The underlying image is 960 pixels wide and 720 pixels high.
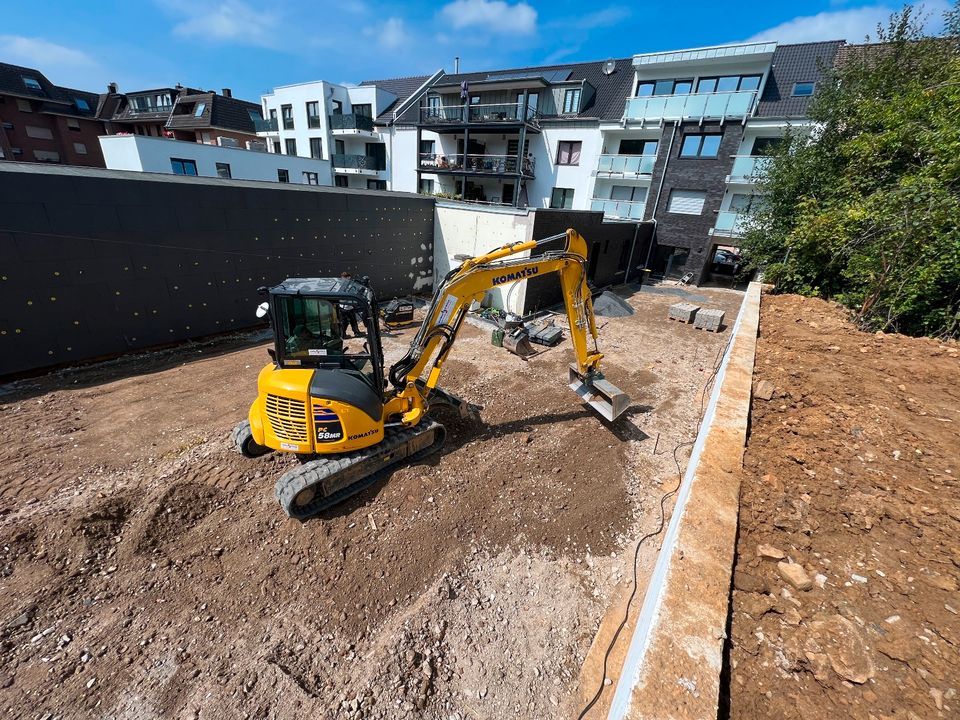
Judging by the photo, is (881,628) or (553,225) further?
(553,225)

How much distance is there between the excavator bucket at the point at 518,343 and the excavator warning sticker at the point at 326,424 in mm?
6138

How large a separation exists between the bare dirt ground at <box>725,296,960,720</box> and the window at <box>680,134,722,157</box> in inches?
678

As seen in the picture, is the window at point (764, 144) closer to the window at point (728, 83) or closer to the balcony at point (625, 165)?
the window at point (728, 83)

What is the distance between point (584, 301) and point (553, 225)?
7269 mm

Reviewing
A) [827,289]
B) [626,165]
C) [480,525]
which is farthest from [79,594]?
[626,165]

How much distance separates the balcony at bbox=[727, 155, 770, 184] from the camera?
17.5 m

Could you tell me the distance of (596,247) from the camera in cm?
1650

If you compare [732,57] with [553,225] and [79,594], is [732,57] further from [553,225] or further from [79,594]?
[79,594]

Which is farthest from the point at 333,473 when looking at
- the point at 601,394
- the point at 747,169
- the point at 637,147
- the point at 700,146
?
the point at 637,147

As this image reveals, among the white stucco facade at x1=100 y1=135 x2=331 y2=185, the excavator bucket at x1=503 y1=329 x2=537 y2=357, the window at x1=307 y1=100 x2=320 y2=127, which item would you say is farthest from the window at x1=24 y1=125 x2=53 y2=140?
the excavator bucket at x1=503 y1=329 x2=537 y2=357

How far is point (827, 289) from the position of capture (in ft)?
43.5

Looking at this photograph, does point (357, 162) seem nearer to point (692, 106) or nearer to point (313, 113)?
point (313, 113)

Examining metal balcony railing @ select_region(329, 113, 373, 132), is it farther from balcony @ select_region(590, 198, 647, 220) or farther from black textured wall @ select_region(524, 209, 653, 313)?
black textured wall @ select_region(524, 209, 653, 313)

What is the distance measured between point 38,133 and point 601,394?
52.3 meters
